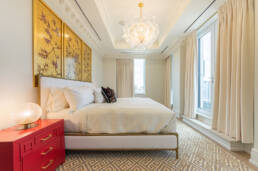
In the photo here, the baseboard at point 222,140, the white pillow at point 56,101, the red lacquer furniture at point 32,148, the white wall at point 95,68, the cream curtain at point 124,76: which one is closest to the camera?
the red lacquer furniture at point 32,148

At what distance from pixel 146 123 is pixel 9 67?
71.0 inches

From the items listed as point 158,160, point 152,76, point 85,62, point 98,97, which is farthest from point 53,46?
point 152,76

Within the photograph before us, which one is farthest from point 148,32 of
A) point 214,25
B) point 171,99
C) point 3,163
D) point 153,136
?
point 171,99

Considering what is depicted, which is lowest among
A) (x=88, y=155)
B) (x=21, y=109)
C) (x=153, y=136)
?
(x=88, y=155)

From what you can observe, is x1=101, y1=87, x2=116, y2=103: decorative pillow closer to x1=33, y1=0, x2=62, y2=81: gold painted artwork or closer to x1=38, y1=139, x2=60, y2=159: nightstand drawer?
x1=33, y1=0, x2=62, y2=81: gold painted artwork

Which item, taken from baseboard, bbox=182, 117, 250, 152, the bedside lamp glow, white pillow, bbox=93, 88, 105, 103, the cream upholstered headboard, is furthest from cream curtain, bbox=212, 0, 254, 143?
the cream upholstered headboard

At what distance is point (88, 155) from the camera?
6.16ft

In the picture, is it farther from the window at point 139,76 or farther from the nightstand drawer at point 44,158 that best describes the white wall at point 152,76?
the nightstand drawer at point 44,158

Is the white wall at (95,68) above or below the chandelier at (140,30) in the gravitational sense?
below

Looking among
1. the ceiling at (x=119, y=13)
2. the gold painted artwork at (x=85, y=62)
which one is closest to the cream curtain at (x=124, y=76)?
the ceiling at (x=119, y=13)

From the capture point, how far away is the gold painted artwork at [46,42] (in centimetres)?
173

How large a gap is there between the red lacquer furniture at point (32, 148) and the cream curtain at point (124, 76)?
4300mm

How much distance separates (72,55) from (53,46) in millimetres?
645

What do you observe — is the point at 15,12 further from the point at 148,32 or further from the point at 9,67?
the point at 148,32
